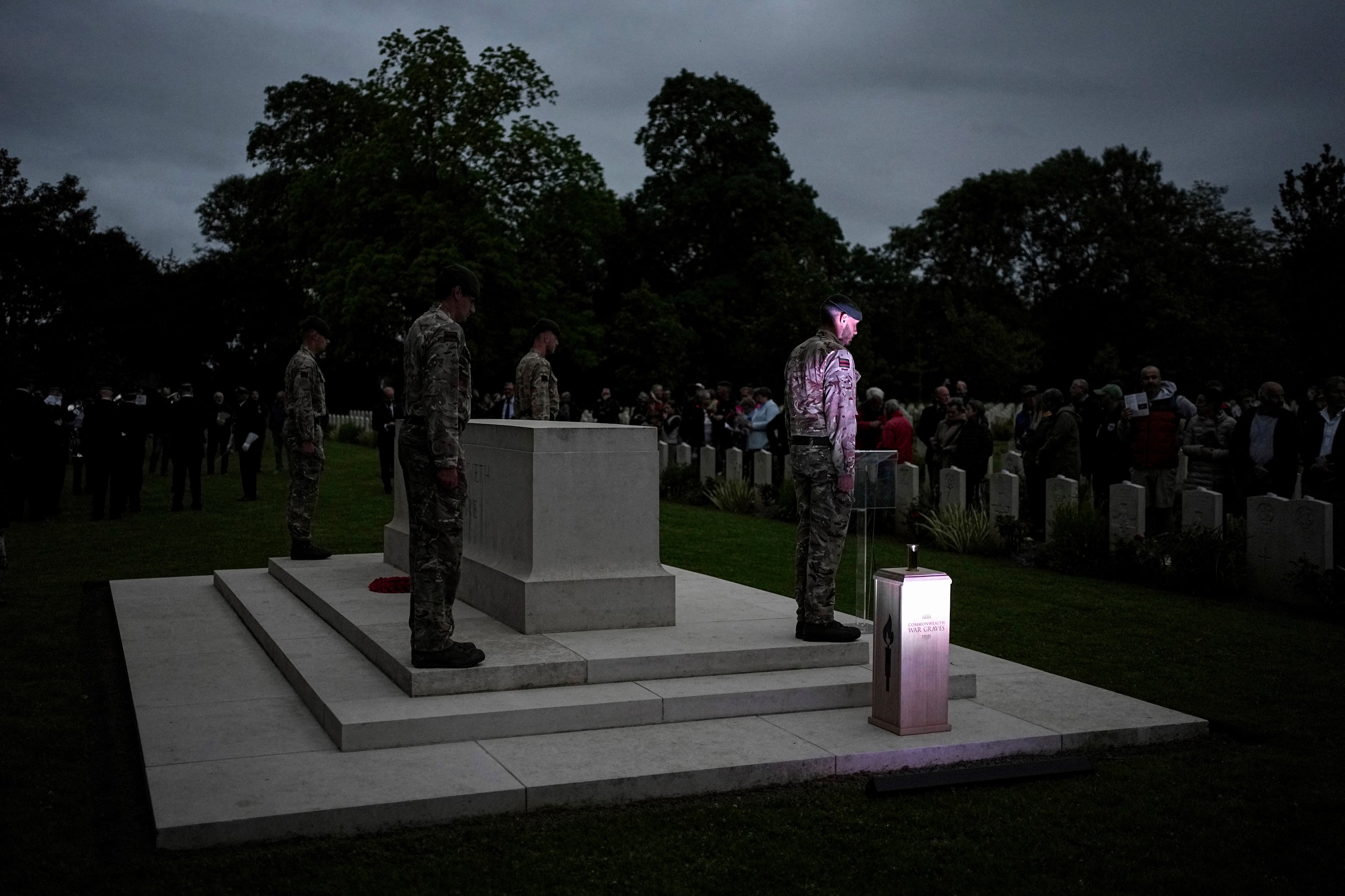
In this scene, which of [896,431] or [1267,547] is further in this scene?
[896,431]

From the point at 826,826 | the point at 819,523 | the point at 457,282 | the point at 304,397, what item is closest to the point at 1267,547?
the point at 819,523

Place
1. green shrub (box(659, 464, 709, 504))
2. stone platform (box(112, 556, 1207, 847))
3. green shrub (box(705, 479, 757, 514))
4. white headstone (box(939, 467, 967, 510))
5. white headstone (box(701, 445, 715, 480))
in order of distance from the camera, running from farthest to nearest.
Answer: white headstone (box(701, 445, 715, 480))
green shrub (box(659, 464, 709, 504))
green shrub (box(705, 479, 757, 514))
white headstone (box(939, 467, 967, 510))
stone platform (box(112, 556, 1207, 847))

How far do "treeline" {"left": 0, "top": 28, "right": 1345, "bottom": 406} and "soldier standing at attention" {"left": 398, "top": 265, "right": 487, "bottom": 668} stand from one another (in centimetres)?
3111

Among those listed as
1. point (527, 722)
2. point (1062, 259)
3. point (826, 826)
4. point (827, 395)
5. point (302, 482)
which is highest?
point (1062, 259)

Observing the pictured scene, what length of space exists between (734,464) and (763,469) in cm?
75

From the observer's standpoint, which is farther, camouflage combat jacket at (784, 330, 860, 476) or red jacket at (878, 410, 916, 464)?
red jacket at (878, 410, 916, 464)

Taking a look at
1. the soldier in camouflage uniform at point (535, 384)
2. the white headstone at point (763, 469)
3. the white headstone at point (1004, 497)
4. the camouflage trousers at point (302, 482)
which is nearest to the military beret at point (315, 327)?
the camouflage trousers at point (302, 482)

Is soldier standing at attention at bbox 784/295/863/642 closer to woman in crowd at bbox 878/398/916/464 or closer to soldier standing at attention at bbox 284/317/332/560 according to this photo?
soldier standing at attention at bbox 284/317/332/560

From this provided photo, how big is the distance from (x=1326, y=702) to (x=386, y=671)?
19.5 ft

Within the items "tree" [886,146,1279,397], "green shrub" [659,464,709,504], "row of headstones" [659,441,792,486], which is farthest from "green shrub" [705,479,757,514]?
"tree" [886,146,1279,397]

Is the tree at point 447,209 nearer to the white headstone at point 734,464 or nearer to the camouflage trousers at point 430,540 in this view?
the white headstone at point 734,464

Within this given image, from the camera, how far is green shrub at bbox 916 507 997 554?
49.1 ft

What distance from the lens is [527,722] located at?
6371 millimetres

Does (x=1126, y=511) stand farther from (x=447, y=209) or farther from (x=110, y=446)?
(x=447, y=209)
